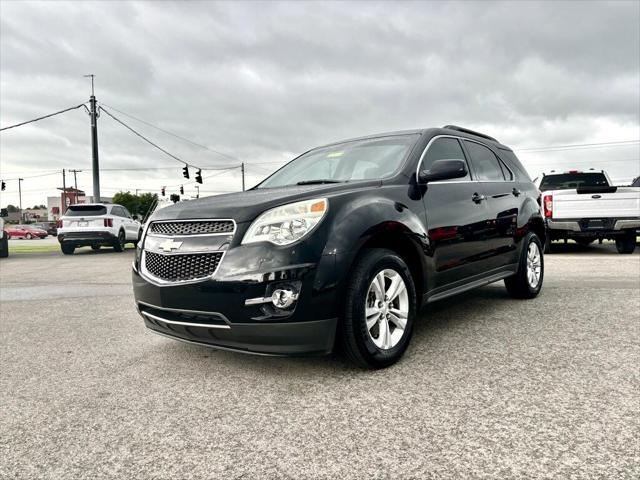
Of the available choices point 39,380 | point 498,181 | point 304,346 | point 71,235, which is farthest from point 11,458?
point 71,235

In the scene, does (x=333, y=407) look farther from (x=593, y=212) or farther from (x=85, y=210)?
(x=85, y=210)

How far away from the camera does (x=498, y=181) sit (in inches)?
193

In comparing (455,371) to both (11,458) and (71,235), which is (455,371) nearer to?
(11,458)

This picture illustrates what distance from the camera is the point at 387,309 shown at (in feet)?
10.4

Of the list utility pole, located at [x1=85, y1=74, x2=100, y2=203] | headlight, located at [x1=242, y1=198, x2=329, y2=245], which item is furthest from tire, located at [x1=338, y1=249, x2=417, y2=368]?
utility pole, located at [x1=85, y1=74, x2=100, y2=203]

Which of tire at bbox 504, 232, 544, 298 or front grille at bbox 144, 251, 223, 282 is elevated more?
front grille at bbox 144, 251, 223, 282

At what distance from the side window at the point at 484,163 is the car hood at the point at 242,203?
1.68 m

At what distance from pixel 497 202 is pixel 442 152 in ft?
2.89

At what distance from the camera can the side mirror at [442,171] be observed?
11.8 ft

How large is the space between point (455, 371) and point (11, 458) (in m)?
2.37

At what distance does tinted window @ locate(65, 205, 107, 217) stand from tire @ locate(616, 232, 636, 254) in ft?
47.6

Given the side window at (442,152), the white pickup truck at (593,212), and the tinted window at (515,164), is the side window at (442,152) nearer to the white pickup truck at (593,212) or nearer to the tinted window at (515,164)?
the tinted window at (515,164)

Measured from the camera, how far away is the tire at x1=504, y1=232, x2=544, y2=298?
5188 millimetres

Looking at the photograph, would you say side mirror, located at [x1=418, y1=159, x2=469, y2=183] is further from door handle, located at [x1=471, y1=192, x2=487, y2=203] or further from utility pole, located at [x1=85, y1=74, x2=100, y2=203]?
utility pole, located at [x1=85, y1=74, x2=100, y2=203]
